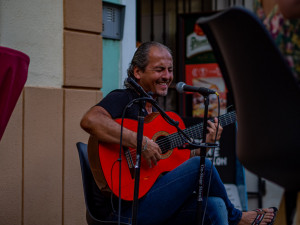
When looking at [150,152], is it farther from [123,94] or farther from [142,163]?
[123,94]

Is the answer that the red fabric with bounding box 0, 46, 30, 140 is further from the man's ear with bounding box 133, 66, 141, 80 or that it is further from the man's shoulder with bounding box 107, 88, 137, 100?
the man's ear with bounding box 133, 66, 141, 80

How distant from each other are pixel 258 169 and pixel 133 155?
1.41 meters

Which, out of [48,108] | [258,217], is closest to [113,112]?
[48,108]

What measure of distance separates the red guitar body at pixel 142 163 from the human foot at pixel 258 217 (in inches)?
20.8

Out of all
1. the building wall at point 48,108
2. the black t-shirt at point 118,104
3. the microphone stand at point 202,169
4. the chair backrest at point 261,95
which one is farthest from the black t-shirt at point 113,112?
the chair backrest at point 261,95

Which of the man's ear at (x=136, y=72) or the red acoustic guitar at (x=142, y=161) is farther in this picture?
the man's ear at (x=136, y=72)

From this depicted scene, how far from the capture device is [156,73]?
117 inches

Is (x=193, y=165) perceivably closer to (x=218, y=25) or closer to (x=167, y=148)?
(x=167, y=148)

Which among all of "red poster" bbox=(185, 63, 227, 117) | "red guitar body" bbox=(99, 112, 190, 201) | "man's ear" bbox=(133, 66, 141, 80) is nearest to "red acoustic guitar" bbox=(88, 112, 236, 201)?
"red guitar body" bbox=(99, 112, 190, 201)

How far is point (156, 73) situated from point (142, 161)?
24.4 inches

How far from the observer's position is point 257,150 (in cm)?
128

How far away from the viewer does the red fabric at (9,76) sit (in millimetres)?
1635

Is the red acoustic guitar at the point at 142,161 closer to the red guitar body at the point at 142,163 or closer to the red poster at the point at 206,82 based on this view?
the red guitar body at the point at 142,163

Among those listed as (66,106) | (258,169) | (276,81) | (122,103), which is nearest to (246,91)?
(276,81)
